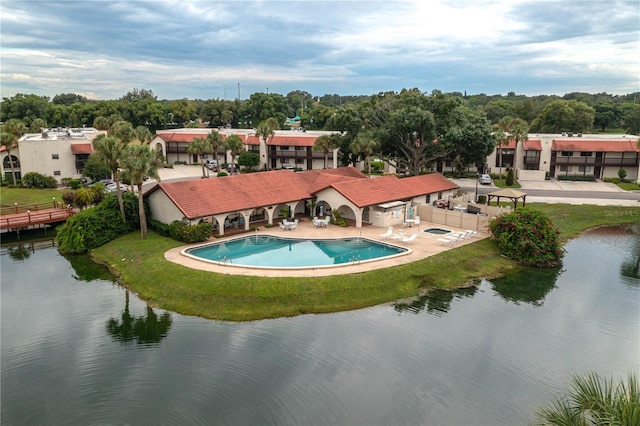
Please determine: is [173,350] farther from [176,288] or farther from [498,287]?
[498,287]

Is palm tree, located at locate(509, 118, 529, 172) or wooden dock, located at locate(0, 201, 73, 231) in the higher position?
palm tree, located at locate(509, 118, 529, 172)

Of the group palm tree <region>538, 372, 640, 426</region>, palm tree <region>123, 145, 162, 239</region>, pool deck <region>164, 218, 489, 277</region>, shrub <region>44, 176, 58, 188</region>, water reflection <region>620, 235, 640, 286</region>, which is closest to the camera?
palm tree <region>538, 372, 640, 426</region>

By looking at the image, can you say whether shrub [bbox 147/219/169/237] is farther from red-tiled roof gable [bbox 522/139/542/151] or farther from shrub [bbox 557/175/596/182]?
shrub [bbox 557/175/596/182]

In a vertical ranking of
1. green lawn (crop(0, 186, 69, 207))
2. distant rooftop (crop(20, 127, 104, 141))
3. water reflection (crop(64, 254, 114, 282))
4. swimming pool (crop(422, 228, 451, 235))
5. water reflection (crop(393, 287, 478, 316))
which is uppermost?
distant rooftop (crop(20, 127, 104, 141))

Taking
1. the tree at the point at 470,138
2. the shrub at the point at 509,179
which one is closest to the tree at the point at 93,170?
the tree at the point at 470,138

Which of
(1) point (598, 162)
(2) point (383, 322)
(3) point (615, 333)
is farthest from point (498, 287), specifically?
(1) point (598, 162)

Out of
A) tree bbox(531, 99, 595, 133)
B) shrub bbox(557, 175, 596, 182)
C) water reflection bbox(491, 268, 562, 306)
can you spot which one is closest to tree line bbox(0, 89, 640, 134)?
tree bbox(531, 99, 595, 133)
